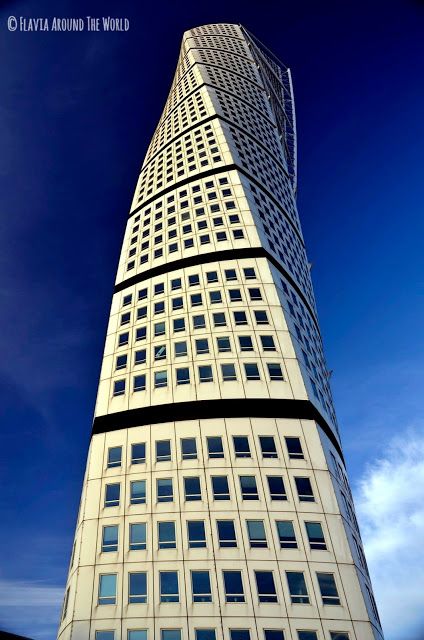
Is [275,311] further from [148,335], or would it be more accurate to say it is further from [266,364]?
[148,335]

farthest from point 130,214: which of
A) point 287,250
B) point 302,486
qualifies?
point 302,486

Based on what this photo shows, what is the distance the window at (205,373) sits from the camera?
32.2 m

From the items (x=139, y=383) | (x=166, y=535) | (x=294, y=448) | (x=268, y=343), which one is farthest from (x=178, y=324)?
(x=166, y=535)

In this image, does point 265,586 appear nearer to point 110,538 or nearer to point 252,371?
point 110,538

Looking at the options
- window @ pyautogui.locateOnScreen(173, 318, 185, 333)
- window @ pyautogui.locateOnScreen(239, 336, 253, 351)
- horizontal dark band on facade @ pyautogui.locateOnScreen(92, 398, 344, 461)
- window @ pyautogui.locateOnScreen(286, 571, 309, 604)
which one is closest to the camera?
window @ pyautogui.locateOnScreen(286, 571, 309, 604)

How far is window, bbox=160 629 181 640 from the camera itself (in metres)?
22.1

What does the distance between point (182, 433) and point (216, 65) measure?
7717 cm

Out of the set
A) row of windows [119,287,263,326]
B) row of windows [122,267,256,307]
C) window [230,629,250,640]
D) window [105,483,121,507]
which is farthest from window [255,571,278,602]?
row of windows [122,267,256,307]

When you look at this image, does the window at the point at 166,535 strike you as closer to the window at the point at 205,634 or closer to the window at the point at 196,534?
the window at the point at 196,534

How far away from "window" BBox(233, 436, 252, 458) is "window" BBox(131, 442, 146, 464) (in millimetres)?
5698

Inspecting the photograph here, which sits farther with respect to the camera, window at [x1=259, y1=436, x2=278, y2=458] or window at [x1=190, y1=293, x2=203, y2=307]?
window at [x1=190, y1=293, x2=203, y2=307]

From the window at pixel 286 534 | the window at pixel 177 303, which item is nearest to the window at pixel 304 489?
the window at pixel 286 534

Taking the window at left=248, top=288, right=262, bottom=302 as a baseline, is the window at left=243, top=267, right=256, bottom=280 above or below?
above

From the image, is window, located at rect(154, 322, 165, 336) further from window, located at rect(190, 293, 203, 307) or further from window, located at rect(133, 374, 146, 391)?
window, located at rect(133, 374, 146, 391)
